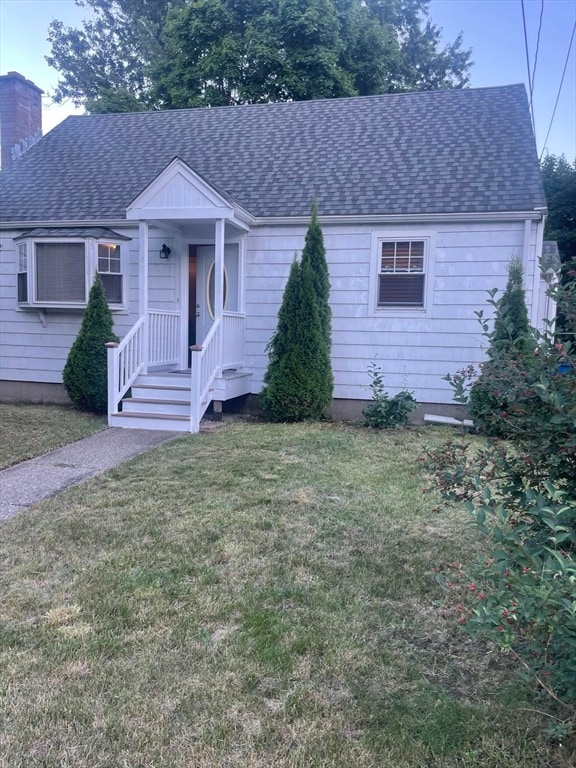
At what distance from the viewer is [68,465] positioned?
19.1 ft

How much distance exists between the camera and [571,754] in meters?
1.97

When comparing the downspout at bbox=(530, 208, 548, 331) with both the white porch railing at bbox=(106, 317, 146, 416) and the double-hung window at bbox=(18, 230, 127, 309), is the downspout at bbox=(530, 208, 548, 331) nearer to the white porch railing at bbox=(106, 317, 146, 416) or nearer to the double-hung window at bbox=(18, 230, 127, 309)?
the white porch railing at bbox=(106, 317, 146, 416)

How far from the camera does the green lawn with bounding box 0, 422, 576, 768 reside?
2.03 m

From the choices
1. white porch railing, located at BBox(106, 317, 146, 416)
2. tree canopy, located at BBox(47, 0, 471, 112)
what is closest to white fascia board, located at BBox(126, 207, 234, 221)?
white porch railing, located at BBox(106, 317, 146, 416)

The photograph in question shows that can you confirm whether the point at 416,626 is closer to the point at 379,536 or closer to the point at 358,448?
the point at 379,536

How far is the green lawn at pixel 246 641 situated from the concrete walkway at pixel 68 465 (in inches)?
19.4

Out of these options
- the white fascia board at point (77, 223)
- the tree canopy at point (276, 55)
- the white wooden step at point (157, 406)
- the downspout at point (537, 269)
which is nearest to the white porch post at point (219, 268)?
the white wooden step at point (157, 406)

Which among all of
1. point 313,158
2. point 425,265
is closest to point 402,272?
point 425,265

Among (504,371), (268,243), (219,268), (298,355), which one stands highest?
(268,243)

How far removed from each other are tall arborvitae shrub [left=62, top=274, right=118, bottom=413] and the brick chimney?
5349mm

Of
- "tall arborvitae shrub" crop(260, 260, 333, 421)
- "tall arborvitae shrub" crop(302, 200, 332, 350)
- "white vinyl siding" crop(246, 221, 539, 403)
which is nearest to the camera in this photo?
"tall arborvitae shrub" crop(260, 260, 333, 421)

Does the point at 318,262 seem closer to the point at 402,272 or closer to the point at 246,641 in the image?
the point at 402,272

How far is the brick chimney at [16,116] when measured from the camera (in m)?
11.8

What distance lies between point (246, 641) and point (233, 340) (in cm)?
637
